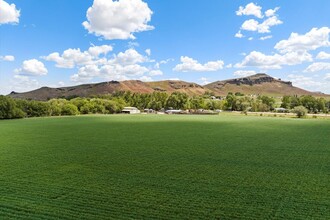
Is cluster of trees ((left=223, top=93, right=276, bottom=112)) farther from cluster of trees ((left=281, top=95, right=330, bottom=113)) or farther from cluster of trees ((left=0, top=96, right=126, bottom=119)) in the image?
cluster of trees ((left=0, top=96, right=126, bottom=119))

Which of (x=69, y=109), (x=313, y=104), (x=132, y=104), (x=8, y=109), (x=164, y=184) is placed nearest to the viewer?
(x=164, y=184)

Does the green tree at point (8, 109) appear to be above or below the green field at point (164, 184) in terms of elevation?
above

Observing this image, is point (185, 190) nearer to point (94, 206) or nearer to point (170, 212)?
point (170, 212)

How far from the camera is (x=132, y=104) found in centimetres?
19812

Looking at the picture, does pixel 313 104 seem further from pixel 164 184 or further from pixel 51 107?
pixel 164 184

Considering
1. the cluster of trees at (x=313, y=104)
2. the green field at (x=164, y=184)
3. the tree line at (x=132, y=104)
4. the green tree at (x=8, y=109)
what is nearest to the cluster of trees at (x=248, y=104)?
the tree line at (x=132, y=104)

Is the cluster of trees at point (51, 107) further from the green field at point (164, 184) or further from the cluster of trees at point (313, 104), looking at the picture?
the cluster of trees at point (313, 104)

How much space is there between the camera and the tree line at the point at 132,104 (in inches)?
4539

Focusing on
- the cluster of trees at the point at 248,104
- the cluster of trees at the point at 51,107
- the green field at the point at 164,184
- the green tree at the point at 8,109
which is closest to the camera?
the green field at the point at 164,184

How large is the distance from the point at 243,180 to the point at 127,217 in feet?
35.0

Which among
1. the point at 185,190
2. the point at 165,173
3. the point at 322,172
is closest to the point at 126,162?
the point at 165,173

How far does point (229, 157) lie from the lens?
33.0 metres

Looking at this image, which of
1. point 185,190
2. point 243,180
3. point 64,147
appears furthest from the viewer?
point 64,147

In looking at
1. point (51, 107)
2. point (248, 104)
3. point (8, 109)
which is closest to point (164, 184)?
point (8, 109)
